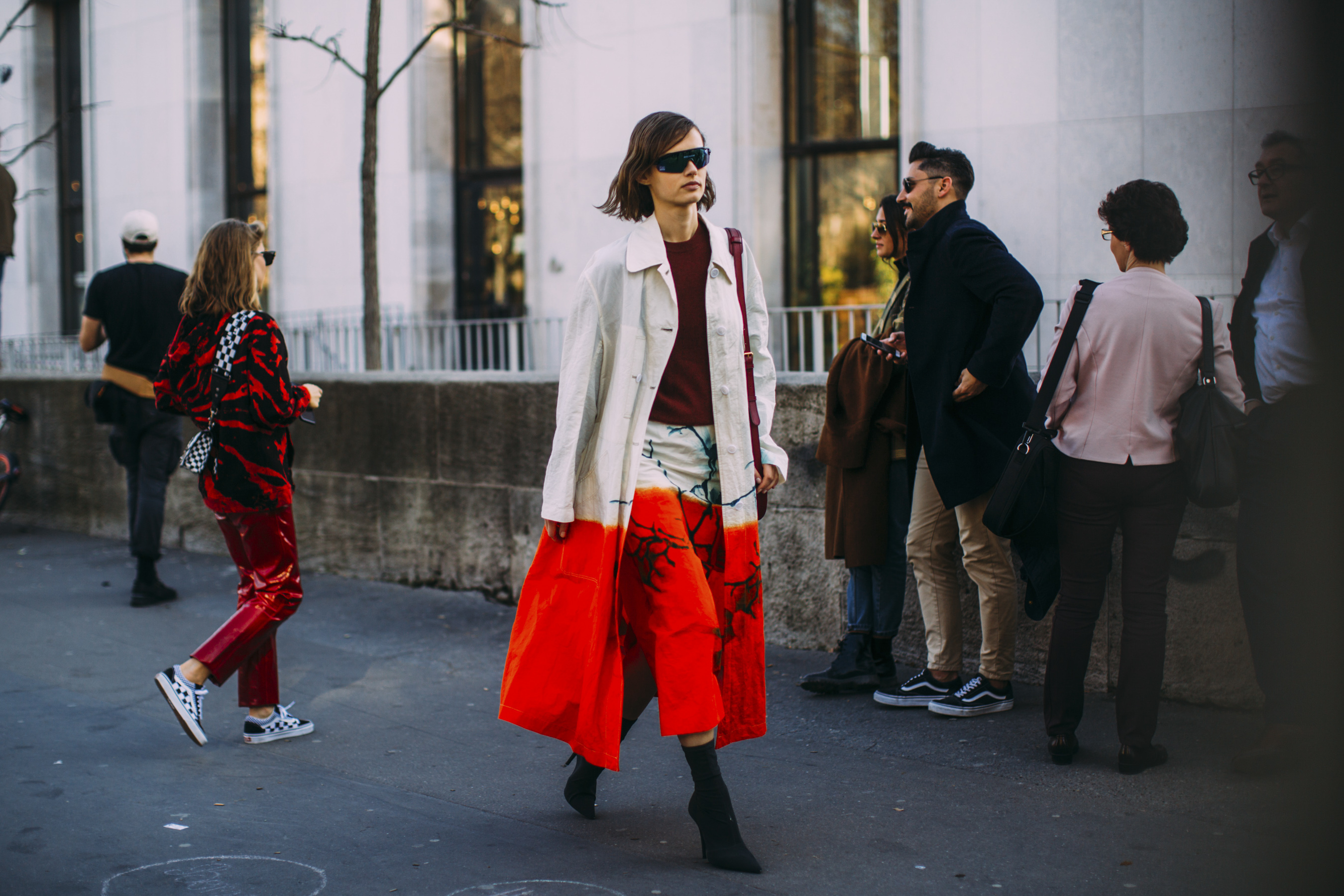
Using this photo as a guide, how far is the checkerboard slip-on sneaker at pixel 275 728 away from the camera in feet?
15.2

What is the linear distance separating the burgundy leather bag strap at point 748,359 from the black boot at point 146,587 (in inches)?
188

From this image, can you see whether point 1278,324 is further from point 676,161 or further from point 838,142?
point 838,142

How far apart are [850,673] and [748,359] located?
194 cm

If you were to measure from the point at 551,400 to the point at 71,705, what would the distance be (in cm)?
268

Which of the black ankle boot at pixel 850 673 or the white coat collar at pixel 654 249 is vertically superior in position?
the white coat collar at pixel 654 249

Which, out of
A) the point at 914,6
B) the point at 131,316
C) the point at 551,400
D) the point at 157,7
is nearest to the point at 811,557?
the point at 551,400

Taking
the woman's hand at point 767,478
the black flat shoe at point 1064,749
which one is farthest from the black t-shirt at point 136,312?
the black flat shoe at point 1064,749

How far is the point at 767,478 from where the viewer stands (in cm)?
368

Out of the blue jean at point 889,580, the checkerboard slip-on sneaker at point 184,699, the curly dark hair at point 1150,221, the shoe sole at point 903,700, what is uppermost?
the curly dark hair at point 1150,221

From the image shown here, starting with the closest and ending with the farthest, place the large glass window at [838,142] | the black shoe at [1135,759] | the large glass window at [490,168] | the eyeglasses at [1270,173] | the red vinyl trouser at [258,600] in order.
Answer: the eyeglasses at [1270,173] → the black shoe at [1135,759] → the red vinyl trouser at [258,600] → the large glass window at [838,142] → the large glass window at [490,168]

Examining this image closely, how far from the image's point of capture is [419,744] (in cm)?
463

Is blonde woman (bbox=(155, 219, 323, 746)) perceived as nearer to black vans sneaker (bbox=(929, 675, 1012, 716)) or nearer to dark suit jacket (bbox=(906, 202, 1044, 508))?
dark suit jacket (bbox=(906, 202, 1044, 508))

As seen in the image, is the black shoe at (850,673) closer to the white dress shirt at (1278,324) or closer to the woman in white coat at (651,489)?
the woman in white coat at (651,489)

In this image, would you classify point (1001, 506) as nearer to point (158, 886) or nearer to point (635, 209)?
point (635, 209)
